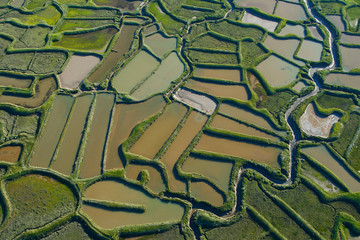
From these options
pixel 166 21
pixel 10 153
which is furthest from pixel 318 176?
pixel 166 21

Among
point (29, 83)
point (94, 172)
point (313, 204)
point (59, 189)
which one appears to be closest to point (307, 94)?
point (313, 204)

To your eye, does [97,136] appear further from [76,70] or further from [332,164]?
[332,164]

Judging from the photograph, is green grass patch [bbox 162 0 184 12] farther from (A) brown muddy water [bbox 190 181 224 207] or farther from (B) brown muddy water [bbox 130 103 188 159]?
(A) brown muddy water [bbox 190 181 224 207]

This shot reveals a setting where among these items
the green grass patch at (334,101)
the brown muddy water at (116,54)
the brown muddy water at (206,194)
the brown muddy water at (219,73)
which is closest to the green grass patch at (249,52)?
the brown muddy water at (219,73)

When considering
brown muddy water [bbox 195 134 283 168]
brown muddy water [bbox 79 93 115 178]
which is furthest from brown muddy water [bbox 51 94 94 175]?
brown muddy water [bbox 195 134 283 168]

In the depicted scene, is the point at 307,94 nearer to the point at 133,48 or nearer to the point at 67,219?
the point at 133,48

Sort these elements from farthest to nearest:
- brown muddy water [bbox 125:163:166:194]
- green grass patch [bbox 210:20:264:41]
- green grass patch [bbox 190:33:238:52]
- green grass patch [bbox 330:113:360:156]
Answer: green grass patch [bbox 210:20:264:41], green grass patch [bbox 190:33:238:52], green grass patch [bbox 330:113:360:156], brown muddy water [bbox 125:163:166:194]

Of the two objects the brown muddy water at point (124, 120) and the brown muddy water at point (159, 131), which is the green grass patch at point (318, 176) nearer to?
the brown muddy water at point (159, 131)
